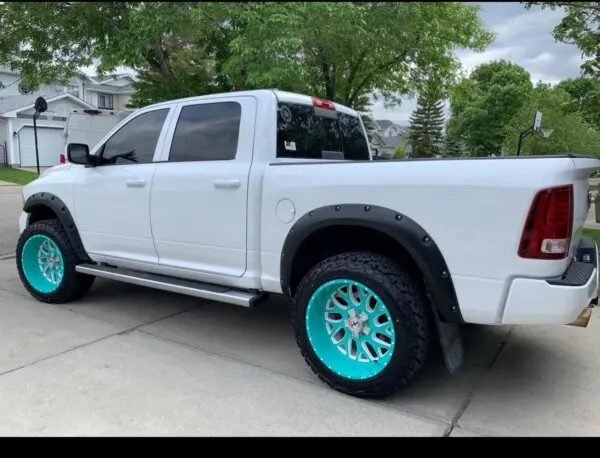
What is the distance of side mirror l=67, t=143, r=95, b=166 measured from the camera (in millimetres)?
4570

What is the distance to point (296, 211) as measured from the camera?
3420mm

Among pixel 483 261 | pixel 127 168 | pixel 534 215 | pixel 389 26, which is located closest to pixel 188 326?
pixel 127 168

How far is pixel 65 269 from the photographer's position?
16.2 feet

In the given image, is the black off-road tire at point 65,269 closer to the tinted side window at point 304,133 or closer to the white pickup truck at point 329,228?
the white pickup truck at point 329,228

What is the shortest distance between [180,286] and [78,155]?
5.27ft

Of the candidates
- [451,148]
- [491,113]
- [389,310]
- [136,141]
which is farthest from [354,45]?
[451,148]

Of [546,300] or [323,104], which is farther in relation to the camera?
[323,104]

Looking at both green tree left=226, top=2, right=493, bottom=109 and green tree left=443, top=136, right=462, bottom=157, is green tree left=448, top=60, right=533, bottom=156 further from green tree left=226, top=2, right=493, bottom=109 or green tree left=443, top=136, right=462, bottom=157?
green tree left=226, top=2, right=493, bottom=109

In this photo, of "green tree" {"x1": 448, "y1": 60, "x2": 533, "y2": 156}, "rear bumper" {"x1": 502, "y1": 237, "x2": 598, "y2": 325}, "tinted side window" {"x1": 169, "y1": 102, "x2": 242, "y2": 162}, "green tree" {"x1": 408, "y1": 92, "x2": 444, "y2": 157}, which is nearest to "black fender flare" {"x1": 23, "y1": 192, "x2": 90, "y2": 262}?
"tinted side window" {"x1": 169, "y1": 102, "x2": 242, "y2": 162}

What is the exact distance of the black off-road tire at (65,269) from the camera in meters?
4.90

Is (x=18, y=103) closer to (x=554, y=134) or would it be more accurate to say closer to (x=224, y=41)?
(x=224, y=41)

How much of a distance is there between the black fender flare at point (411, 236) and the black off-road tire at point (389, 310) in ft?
0.48

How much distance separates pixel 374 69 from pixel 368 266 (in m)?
9.55
